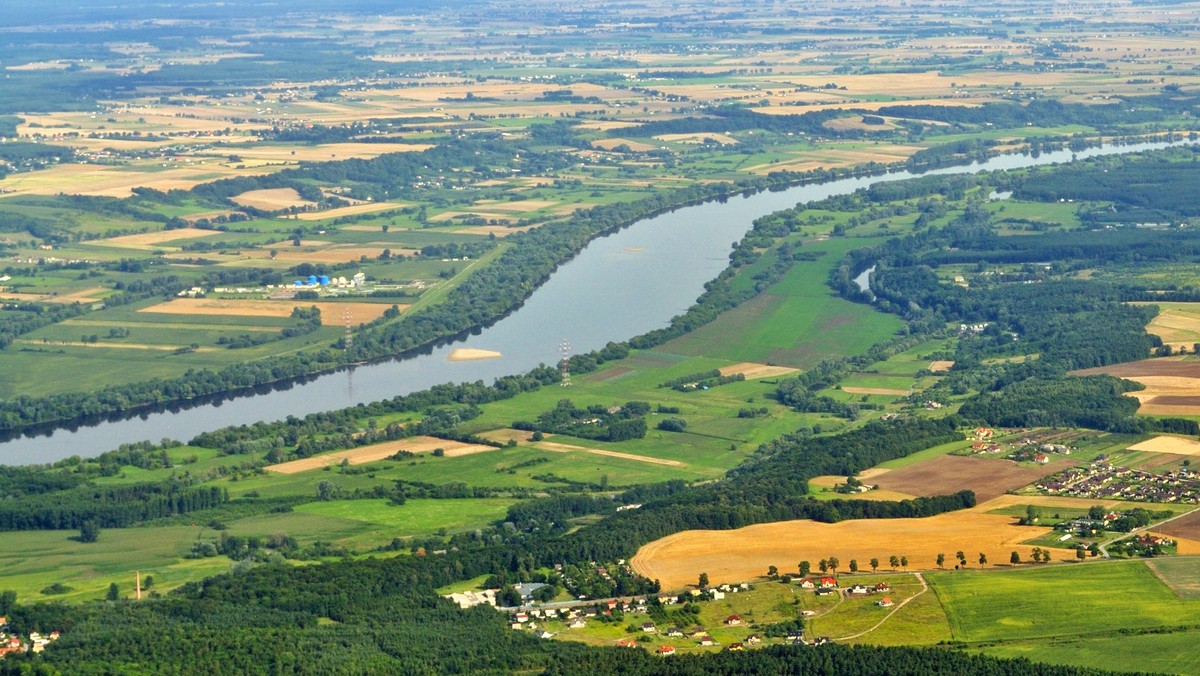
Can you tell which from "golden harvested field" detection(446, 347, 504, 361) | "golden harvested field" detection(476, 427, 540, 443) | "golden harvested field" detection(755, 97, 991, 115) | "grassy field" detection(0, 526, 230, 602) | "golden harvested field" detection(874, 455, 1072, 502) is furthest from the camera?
"golden harvested field" detection(755, 97, 991, 115)

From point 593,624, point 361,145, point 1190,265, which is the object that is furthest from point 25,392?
point 361,145

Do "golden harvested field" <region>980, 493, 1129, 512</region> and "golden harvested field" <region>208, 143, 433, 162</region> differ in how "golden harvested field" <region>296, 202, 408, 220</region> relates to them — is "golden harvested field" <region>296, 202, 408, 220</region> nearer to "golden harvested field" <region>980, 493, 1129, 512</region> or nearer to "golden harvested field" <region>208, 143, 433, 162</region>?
"golden harvested field" <region>208, 143, 433, 162</region>

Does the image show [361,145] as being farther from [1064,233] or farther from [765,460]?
[765,460]

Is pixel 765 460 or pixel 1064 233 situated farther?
pixel 1064 233

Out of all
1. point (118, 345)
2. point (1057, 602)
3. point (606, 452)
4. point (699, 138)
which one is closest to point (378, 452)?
point (606, 452)

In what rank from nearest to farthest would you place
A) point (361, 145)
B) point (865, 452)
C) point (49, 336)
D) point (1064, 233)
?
1. point (865, 452)
2. point (49, 336)
3. point (1064, 233)
4. point (361, 145)

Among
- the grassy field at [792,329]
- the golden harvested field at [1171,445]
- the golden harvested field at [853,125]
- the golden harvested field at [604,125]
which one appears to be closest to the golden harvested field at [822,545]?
the golden harvested field at [1171,445]

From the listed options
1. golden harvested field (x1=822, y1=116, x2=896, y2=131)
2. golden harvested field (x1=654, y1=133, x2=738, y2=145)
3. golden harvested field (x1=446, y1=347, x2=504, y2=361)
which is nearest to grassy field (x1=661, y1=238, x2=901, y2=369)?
golden harvested field (x1=446, y1=347, x2=504, y2=361)
